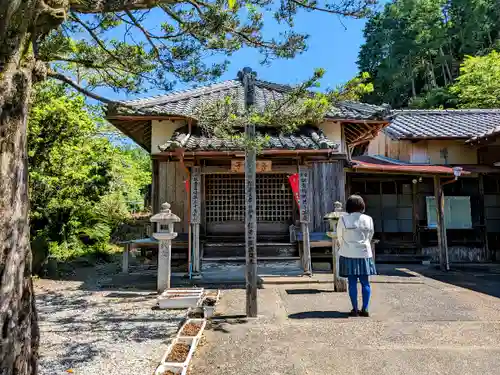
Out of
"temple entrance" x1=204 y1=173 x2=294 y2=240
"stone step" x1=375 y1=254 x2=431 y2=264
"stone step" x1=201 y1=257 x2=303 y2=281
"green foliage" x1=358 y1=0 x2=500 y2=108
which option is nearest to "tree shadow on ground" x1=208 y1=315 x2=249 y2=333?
"stone step" x1=201 y1=257 x2=303 y2=281

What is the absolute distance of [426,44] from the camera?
91.9ft

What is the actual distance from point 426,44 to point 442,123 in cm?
1729

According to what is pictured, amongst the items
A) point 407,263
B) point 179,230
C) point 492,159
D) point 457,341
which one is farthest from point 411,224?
point 457,341

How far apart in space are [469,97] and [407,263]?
589 inches

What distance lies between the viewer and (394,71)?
95.2 ft

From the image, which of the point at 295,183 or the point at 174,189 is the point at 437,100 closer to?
the point at 295,183

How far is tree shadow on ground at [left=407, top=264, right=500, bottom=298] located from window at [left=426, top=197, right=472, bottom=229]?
1.46 metres

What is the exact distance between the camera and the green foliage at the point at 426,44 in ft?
89.2

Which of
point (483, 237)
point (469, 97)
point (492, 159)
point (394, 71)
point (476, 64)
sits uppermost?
point (394, 71)

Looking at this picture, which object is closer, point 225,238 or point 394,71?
point 225,238

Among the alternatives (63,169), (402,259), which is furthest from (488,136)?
(63,169)

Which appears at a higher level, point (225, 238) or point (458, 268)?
point (225, 238)

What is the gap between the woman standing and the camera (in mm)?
4781

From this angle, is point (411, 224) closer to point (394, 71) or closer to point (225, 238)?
point (225, 238)
